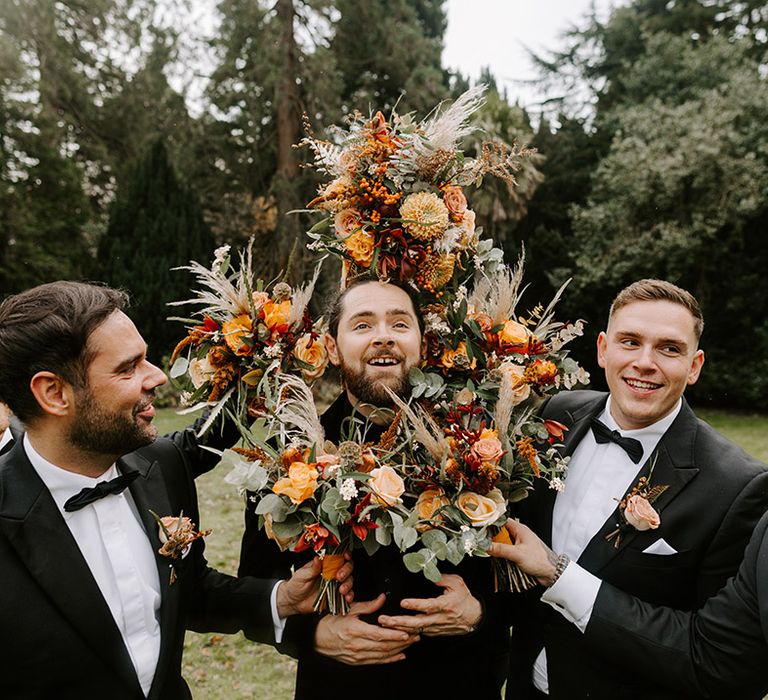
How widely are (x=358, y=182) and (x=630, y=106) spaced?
856 inches

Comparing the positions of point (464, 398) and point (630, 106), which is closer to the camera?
point (464, 398)

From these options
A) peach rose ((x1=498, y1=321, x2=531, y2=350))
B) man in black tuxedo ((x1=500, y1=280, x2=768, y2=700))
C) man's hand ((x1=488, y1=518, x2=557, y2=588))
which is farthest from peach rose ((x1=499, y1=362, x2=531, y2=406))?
man's hand ((x1=488, y1=518, x2=557, y2=588))

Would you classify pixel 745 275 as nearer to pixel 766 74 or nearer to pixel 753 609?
pixel 766 74

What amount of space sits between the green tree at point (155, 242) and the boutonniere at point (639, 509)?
50.9 feet

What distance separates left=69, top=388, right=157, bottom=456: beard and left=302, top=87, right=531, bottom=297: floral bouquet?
132 cm

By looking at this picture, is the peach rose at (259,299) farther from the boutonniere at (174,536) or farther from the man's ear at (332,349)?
the boutonniere at (174,536)

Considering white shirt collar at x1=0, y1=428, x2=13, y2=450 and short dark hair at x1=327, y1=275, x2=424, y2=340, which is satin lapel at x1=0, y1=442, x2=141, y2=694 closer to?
white shirt collar at x1=0, y1=428, x2=13, y2=450

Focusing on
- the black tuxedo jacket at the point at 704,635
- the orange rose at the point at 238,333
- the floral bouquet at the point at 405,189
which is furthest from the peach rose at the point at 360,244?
the black tuxedo jacket at the point at 704,635

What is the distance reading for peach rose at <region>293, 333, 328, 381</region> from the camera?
302cm

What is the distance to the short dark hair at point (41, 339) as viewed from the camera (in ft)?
7.03

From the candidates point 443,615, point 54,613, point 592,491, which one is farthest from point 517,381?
point 54,613

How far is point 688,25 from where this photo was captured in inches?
937

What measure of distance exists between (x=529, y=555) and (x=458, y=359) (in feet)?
3.42

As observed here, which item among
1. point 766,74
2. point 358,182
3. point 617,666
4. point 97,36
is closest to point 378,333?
point 358,182
